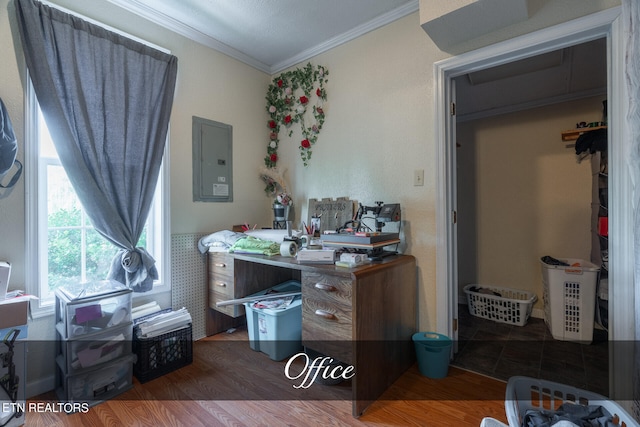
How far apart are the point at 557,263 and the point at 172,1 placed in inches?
143

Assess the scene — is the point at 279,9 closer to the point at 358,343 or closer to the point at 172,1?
the point at 172,1

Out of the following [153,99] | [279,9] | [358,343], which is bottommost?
[358,343]

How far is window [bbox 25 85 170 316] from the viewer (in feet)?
5.57

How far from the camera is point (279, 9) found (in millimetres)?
2139

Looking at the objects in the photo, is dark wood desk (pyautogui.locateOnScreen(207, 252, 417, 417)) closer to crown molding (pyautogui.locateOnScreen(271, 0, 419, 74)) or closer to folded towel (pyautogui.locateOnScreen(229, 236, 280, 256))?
folded towel (pyautogui.locateOnScreen(229, 236, 280, 256))

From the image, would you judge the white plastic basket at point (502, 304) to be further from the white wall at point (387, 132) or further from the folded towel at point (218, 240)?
the folded towel at point (218, 240)

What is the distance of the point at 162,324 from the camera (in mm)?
1954

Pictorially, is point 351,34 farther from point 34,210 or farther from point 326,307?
point 34,210

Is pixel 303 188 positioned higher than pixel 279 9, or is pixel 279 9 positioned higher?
pixel 279 9

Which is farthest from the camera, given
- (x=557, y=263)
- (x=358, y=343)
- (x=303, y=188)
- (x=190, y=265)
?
(x=303, y=188)

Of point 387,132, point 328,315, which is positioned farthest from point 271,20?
point 328,315

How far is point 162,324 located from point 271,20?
230cm

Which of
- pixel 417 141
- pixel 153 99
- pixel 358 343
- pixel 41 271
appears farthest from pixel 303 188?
pixel 41 271

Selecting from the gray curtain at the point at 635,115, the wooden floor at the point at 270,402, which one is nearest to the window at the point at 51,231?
the wooden floor at the point at 270,402
